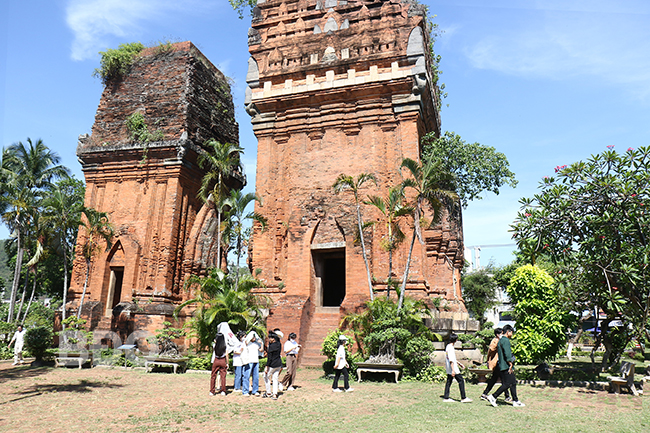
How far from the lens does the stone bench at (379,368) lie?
10742mm

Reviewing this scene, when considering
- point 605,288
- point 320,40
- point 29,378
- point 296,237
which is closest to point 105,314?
point 29,378

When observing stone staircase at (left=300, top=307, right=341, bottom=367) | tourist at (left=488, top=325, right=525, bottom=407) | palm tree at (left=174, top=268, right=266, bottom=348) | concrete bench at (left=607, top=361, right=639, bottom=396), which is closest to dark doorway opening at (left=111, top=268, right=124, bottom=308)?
palm tree at (left=174, top=268, right=266, bottom=348)

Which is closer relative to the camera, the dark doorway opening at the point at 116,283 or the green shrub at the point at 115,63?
the dark doorway opening at the point at 116,283

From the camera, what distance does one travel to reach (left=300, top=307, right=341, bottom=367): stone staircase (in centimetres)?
1319

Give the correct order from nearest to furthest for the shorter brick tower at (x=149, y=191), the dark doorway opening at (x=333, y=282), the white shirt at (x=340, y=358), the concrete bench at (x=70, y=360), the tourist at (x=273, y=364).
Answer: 1. the tourist at (x=273, y=364)
2. the white shirt at (x=340, y=358)
3. the concrete bench at (x=70, y=360)
4. the dark doorway opening at (x=333, y=282)
5. the shorter brick tower at (x=149, y=191)

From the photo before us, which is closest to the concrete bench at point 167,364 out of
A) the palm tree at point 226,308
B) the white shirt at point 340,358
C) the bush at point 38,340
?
the palm tree at point 226,308

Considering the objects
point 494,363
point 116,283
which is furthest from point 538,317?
point 116,283

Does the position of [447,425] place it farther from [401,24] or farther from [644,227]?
[401,24]

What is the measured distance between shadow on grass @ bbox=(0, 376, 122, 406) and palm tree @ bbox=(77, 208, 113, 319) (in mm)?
7096

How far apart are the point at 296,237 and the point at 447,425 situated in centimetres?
895

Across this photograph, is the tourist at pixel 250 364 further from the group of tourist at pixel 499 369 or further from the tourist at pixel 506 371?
the tourist at pixel 506 371

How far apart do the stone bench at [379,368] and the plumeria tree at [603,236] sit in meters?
4.16

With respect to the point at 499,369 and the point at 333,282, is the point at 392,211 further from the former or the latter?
the point at 333,282

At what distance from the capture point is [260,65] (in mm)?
16781
